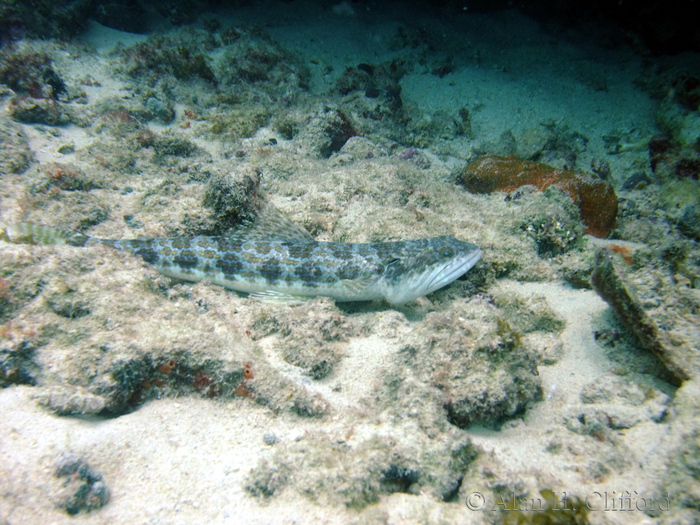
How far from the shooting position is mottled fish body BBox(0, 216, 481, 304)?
3963 millimetres

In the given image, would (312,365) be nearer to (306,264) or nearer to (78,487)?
(306,264)

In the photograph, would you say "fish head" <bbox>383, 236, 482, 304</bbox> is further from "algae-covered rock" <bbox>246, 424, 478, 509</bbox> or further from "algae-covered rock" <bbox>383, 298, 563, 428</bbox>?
"algae-covered rock" <bbox>246, 424, 478, 509</bbox>

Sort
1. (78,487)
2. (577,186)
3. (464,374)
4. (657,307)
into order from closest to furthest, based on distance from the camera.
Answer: (78,487) → (464,374) → (657,307) → (577,186)

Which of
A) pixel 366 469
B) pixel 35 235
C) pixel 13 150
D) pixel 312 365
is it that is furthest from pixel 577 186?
pixel 13 150

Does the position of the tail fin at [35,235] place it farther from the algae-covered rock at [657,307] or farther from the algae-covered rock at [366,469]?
the algae-covered rock at [657,307]

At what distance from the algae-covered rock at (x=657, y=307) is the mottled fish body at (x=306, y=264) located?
136 centimetres

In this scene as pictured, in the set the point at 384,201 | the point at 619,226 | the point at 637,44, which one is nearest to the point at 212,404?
the point at 384,201

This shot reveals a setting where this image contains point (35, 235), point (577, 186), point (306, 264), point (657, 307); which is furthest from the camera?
point (577, 186)

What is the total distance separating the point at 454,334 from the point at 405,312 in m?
1.21

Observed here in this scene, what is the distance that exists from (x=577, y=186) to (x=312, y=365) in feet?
17.9

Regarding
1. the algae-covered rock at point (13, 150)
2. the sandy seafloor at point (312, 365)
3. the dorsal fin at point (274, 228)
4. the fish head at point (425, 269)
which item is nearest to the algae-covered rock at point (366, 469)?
the sandy seafloor at point (312, 365)

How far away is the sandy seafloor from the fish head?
1.02 ft

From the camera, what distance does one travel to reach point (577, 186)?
5.47 meters

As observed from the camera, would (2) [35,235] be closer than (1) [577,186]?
Yes
